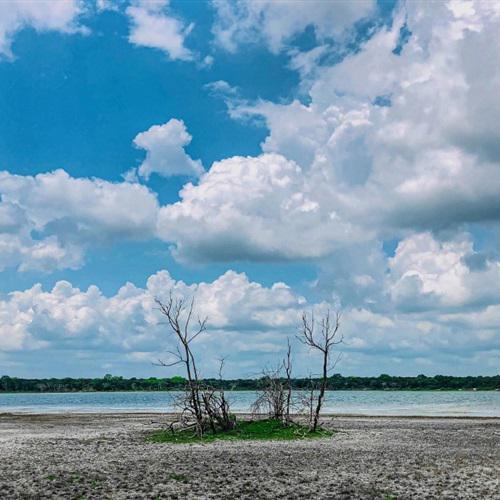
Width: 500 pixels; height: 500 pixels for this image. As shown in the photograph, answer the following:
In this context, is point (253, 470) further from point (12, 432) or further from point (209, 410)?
point (12, 432)

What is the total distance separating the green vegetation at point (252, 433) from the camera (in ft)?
116

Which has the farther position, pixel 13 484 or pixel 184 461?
pixel 184 461

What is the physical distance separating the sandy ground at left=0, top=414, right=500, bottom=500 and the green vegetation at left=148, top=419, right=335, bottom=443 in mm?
1698

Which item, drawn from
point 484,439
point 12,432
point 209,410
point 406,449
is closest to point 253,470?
point 406,449

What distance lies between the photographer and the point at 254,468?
23781mm

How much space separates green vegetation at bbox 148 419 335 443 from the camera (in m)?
35.5

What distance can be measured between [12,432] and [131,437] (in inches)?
398

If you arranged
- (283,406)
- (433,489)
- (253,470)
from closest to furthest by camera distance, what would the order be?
(433,489) → (253,470) → (283,406)

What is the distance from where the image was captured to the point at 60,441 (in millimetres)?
34500

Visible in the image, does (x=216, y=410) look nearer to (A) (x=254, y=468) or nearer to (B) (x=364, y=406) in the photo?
(A) (x=254, y=468)

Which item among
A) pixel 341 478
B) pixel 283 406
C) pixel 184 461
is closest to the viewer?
pixel 341 478

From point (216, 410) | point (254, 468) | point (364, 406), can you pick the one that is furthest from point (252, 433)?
point (364, 406)

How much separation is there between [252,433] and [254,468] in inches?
525

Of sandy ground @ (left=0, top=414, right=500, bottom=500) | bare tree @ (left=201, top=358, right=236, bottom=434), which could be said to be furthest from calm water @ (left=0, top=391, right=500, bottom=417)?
sandy ground @ (left=0, top=414, right=500, bottom=500)
